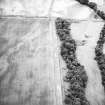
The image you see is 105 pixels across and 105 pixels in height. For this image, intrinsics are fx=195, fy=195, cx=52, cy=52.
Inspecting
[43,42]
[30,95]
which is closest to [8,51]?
[43,42]

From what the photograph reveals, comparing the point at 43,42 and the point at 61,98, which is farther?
the point at 43,42

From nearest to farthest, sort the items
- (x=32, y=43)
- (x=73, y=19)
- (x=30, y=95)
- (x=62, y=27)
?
(x=30, y=95) → (x=32, y=43) → (x=62, y=27) → (x=73, y=19)

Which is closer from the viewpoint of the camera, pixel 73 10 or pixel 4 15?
pixel 4 15

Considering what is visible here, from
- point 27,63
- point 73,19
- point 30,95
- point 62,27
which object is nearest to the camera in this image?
point 30,95

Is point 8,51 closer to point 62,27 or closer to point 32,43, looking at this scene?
point 32,43

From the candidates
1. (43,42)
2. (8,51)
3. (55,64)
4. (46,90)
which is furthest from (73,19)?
(46,90)

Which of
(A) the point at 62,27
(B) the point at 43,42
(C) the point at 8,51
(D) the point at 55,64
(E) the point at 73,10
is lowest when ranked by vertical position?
(D) the point at 55,64

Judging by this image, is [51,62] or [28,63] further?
[51,62]

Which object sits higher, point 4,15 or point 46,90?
point 4,15

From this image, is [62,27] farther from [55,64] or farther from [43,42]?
[55,64]
